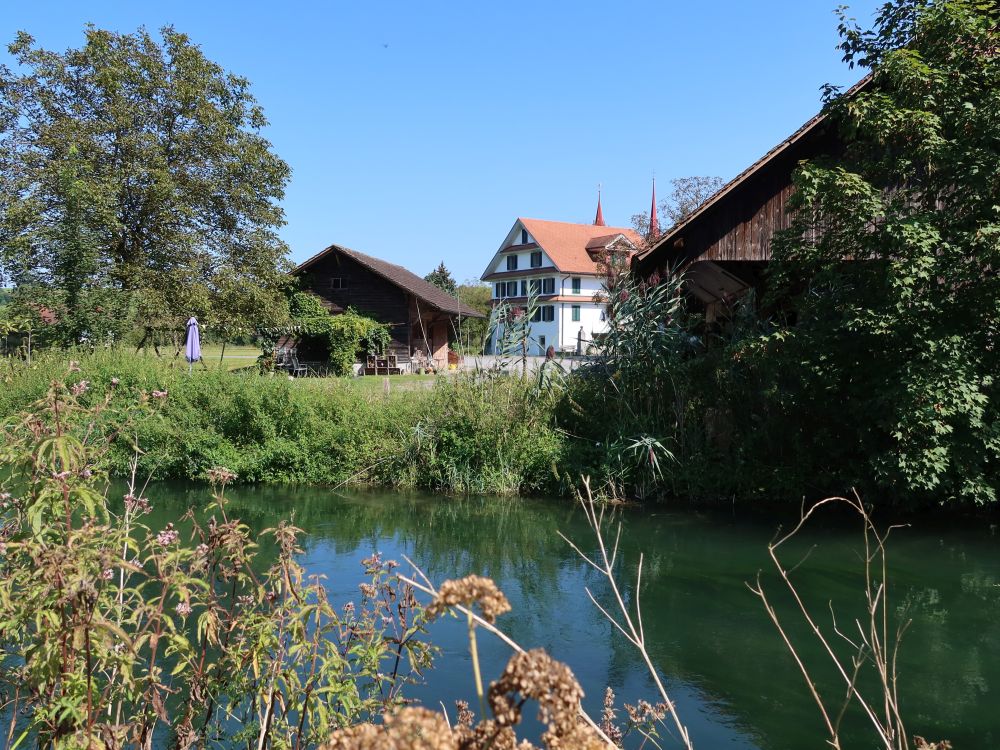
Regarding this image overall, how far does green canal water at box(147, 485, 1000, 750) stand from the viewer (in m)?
6.08

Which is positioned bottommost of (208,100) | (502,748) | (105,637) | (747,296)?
(105,637)

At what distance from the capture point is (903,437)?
A: 1012cm

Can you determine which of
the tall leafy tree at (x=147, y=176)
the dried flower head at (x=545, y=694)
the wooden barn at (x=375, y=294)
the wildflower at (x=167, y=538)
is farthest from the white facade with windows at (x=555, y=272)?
the dried flower head at (x=545, y=694)

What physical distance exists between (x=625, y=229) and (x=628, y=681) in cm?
5774

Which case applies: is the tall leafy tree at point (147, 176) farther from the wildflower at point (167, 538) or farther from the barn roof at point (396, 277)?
the wildflower at point (167, 538)

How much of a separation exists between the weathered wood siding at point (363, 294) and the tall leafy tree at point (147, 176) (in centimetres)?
460

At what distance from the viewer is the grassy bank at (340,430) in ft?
47.4

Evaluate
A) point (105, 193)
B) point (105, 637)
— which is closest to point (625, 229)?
point (105, 193)

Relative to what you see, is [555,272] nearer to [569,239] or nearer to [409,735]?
[569,239]

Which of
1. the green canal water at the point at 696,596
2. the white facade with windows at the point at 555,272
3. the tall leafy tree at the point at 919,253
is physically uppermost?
the white facade with windows at the point at 555,272

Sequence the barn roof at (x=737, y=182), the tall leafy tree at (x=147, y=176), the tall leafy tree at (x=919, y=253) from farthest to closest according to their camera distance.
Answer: the tall leafy tree at (x=147, y=176), the barn roof at (x=737, y=182), the tall leafy tree at (x=919, y=253)

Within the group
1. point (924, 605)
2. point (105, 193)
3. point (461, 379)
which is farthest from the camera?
point (105, 193)

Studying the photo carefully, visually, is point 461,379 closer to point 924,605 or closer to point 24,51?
point 924,605

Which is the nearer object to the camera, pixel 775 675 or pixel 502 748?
pixel 502 748
